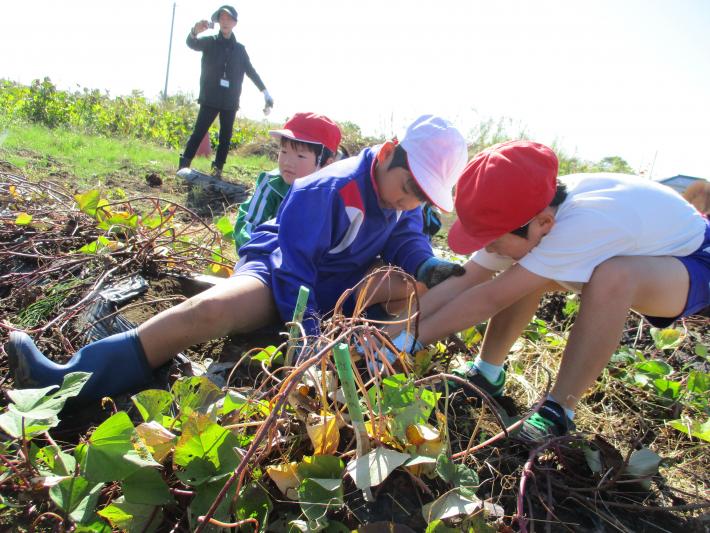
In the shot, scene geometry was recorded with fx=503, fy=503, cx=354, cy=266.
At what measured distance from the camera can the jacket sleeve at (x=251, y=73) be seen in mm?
5318

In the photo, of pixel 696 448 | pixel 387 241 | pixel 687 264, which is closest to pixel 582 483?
pixel 696 448

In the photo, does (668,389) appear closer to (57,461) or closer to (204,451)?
(204,451)

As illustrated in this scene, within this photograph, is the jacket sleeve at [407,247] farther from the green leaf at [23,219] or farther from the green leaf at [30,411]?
the green leaf at [23,219]

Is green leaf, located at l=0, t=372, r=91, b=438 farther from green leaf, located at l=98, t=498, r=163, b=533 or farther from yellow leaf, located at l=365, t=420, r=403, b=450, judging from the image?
yellow leaf, located at l=365, t=420, r=403, b=450

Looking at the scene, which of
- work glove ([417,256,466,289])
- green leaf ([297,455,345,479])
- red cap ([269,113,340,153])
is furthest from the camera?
red cap ([269,113,340,153])

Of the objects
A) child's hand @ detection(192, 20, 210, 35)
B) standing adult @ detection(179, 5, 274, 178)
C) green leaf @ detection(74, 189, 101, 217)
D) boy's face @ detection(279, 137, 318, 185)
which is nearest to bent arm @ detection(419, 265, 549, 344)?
boy's face @ detection(279, 137, 318, 185)

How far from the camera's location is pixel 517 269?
1472mm

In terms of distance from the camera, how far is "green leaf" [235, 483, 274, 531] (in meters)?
0.91

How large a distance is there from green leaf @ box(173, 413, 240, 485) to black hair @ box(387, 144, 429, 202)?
3.59 ft

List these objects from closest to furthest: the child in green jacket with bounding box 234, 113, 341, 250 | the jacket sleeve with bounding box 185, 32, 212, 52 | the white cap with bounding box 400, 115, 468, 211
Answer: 1. the white cap with bounding box 400, 115, 468, 211
2. the child in green jacket with bounding box 234, 113, 341, 250
3. the jacket sleeve with bounding box 185, 32, 212, 52

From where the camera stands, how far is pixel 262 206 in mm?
2416

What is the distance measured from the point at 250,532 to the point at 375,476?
0.25 meters

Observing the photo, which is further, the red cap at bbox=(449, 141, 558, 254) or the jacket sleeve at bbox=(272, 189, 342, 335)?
the jacket sleeve at bbox=(272, 189, 342, 335)

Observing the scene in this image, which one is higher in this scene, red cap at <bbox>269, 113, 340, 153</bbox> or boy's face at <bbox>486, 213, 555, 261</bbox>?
red cap at <bbox>269, 113, 340, 153</bbox>
